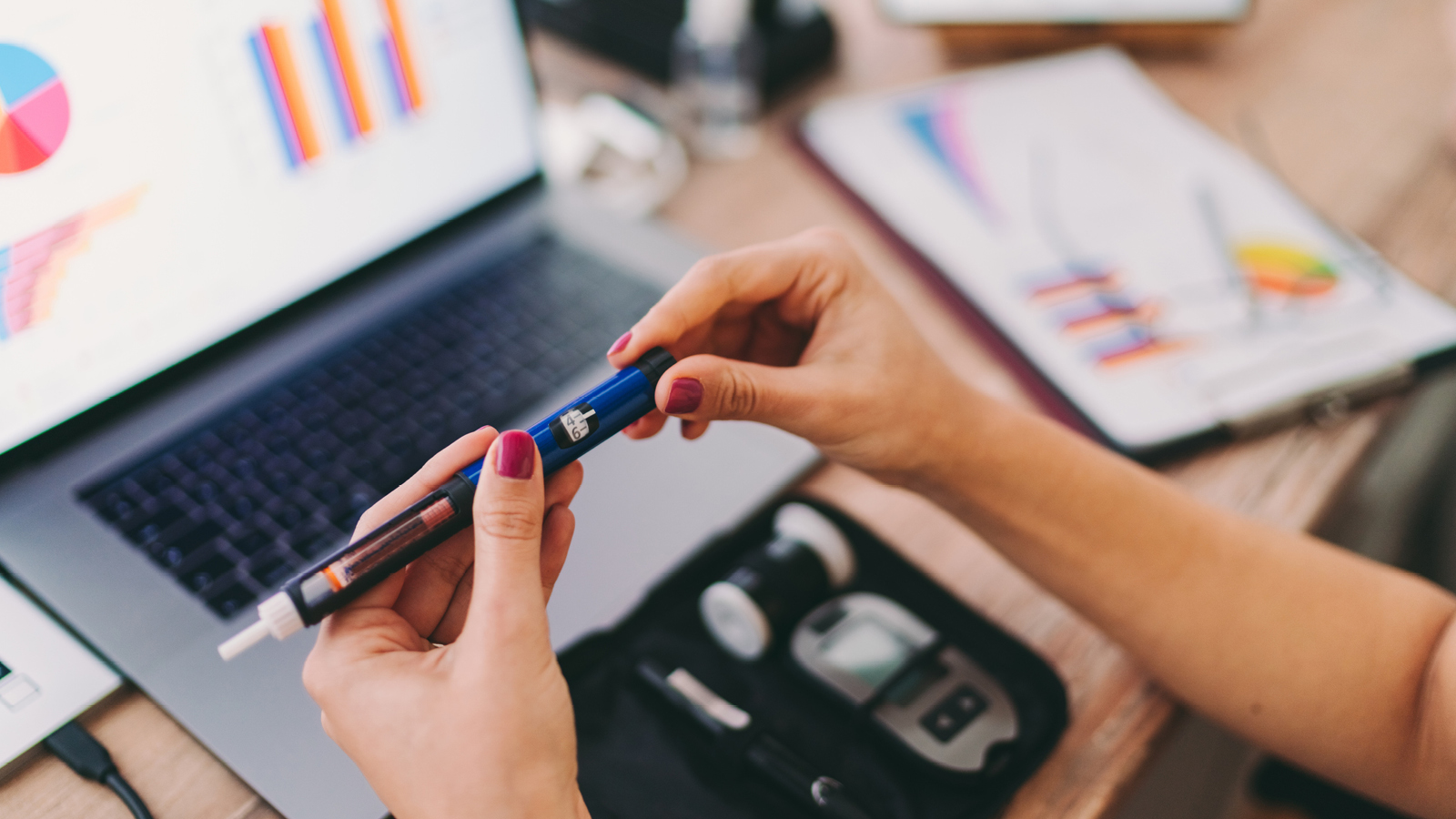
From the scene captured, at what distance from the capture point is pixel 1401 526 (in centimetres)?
116

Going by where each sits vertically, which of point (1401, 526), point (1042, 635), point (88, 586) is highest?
point (88, 586)

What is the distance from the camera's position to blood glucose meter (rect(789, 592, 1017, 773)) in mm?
446

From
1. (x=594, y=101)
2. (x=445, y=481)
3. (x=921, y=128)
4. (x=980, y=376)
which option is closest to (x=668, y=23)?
(x=594, y=101)

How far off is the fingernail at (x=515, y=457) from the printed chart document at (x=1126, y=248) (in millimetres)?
424

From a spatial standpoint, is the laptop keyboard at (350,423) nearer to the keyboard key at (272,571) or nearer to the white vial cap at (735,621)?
the keyboard key at (272,571)

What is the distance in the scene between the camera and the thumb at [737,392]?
0.42 metres

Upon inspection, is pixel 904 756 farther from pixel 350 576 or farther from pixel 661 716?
pixel 350 576

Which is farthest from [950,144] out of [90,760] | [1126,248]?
[90,760]

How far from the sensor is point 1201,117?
0.93 meters

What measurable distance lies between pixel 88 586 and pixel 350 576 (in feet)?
0.80

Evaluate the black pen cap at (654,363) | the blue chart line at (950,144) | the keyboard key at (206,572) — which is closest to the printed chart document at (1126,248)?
the blue chart line at (950,144)

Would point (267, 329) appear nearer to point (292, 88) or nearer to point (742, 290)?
point (292, 88)

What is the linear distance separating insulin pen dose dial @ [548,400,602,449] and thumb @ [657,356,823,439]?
3 cm

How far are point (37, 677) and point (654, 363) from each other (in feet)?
1.21
